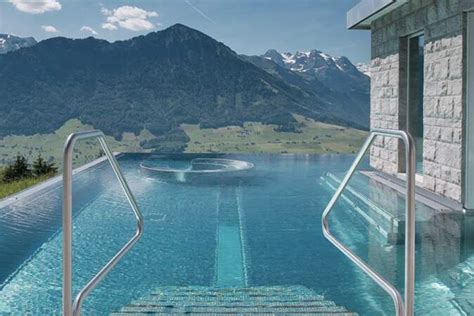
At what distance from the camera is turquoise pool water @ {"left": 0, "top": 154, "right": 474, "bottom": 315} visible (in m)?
3.76

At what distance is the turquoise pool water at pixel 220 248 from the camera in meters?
3.76

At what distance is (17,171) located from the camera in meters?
13.5

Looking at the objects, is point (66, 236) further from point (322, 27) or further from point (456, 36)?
point (322, 27)

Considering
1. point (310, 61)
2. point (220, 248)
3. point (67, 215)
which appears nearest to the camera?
point (67, 215)

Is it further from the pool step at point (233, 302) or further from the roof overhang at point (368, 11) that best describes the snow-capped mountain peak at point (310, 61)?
the pool step at point (233, 302)

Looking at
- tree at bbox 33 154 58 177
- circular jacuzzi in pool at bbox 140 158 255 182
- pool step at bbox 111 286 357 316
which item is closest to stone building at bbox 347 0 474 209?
circular jacuzzi in pool at bbox 140 158 255 182

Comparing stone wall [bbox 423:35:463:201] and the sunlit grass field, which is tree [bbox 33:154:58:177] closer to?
stone wall [bbox 423:35:463:201]

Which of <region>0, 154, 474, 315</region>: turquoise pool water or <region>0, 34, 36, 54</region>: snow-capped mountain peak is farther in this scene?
<region>0, 34, 36, 54</region>: snow-capped mountain peak

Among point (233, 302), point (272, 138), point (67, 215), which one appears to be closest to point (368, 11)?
point (233, 302)

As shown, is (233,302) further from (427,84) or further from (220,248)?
(427,84)

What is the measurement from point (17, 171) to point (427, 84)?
9.79 meters

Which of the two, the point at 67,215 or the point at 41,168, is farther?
the point at 41,168

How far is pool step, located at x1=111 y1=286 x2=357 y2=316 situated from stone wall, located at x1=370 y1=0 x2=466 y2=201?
345cm

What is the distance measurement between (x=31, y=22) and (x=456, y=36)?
38.6 meters
